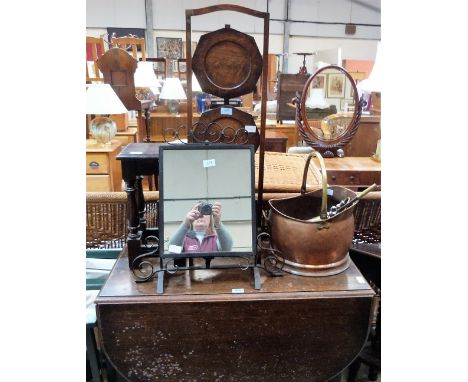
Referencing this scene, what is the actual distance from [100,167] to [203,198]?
2.08 metres

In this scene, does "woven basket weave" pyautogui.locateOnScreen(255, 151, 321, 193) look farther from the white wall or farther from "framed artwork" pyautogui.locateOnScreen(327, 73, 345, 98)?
the white wall

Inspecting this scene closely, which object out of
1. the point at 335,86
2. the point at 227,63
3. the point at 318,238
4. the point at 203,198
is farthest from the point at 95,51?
the point at 318,238

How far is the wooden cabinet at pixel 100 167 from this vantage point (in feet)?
10.2

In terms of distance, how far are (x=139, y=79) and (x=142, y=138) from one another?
0.59m

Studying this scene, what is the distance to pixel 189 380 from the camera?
125 centimetres

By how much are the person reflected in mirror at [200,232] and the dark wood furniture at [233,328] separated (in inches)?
4.5

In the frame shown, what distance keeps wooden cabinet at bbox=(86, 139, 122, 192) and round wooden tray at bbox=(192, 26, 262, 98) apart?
1.93 m

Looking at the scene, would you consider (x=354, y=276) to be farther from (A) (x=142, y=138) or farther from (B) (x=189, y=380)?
(A) (x=142, y=138)

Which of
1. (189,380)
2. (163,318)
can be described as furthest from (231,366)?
(163,318)

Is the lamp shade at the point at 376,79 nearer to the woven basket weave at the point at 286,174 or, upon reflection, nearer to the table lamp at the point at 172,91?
the woven basket weave at the point at 286,174

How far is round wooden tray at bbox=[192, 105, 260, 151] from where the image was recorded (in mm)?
1398

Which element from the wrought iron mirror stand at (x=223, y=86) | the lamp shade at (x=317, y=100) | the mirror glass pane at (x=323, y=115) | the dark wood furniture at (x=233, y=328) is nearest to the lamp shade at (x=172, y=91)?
the mirror glass pane at (x=323, y=115)
